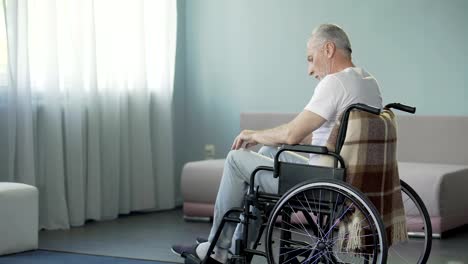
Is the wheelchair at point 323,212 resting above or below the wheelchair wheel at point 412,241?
above

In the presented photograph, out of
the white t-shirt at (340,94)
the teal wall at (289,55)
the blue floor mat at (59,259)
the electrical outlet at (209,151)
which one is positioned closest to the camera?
the white t-shirt at (340,94)

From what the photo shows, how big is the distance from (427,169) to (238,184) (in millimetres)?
1746

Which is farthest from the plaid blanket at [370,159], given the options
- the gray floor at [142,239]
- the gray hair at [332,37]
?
the gray floor at [142,239]

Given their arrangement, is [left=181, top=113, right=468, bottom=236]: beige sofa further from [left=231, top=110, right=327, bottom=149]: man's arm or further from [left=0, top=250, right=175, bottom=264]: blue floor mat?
[left=231, top=110, right=327, bottom=149]: man's arm

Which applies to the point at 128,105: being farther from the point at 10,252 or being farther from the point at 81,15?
the point at 10,252

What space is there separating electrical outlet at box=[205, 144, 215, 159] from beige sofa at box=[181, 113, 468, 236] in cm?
45

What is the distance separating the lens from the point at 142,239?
16.2ft

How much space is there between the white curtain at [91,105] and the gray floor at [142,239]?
0.68 feet

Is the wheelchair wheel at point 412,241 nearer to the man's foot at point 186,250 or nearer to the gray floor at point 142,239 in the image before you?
the gray floor at point 142,239

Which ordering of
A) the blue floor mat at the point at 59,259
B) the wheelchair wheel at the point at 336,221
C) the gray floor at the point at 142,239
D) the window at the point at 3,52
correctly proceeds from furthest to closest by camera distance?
1. the window at the point at 3,52
2. the gray floor at the point at 142,239
3. the blue floor mat at the point at 59,259
4. the wheelchair wheel at the point at 336,221

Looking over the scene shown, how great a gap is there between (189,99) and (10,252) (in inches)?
90.8

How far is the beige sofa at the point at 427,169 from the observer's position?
4922 mm

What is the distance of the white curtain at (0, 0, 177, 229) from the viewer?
5.14m

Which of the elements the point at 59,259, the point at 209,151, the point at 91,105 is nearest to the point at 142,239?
the point at 59,259
